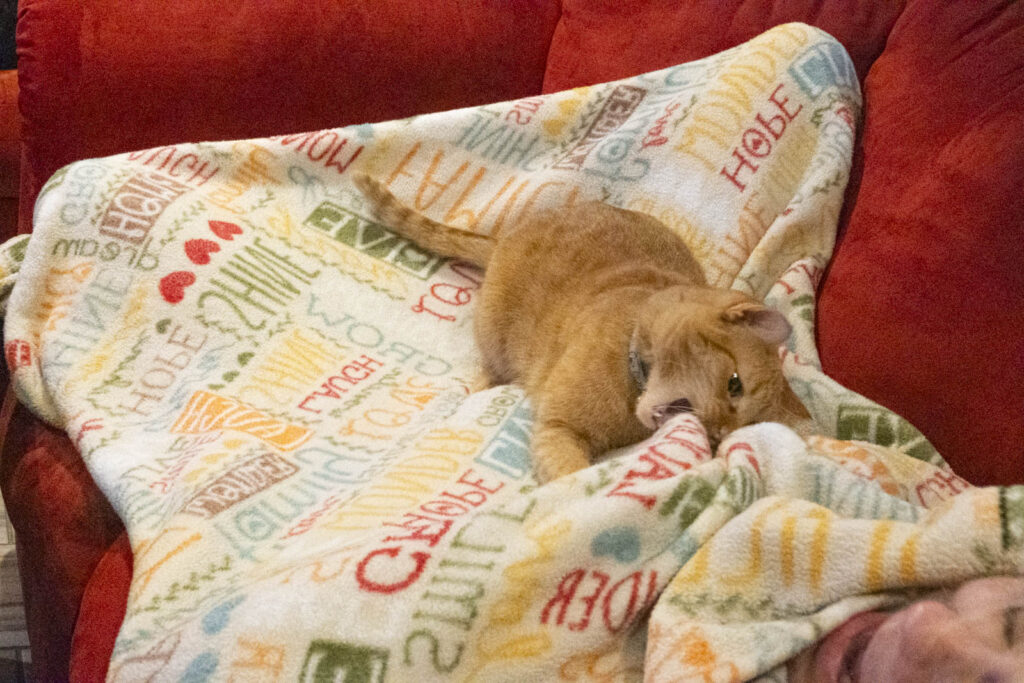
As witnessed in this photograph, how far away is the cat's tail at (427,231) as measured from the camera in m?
1.67

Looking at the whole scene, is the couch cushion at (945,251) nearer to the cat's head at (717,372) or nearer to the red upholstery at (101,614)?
the cat's head at (717,372)

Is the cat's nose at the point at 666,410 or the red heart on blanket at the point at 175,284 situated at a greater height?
the cat's nose at the point at 666,410

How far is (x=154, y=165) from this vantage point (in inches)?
63.8

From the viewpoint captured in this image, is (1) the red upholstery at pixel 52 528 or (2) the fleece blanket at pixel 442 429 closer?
(2) the fleece blanket at pixel 442 429

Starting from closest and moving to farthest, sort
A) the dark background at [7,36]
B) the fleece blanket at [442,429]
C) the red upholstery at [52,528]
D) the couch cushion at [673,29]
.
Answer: the fleece blanket at [442,429]
the red upholstery at [52,528]
the couch cushion at [673,29]
the dark background at [7,36]

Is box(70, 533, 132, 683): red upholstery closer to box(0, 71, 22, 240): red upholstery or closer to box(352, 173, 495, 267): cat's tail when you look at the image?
box(352, 173, 495, 267): cat's tail

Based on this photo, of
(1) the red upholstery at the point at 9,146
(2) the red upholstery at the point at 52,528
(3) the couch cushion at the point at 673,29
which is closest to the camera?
(2) the red upholstery at the point at 52,528

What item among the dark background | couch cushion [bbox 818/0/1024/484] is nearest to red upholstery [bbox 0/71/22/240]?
the dark background

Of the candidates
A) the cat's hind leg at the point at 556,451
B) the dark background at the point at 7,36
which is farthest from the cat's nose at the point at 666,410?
the dark background at the point at 7,36

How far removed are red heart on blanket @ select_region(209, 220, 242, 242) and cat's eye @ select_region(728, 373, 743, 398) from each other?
90 centimetres

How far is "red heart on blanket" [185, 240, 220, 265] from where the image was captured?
1514 millimetres

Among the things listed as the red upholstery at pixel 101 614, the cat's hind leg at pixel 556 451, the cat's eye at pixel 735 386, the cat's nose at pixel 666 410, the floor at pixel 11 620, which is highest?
the cat's eye at pixel 735 386

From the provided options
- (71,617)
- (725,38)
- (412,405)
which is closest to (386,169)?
(412,405)

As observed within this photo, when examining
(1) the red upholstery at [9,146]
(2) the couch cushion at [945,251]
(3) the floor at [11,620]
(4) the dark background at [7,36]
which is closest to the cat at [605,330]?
(2) the couch cushion at [945,251]
